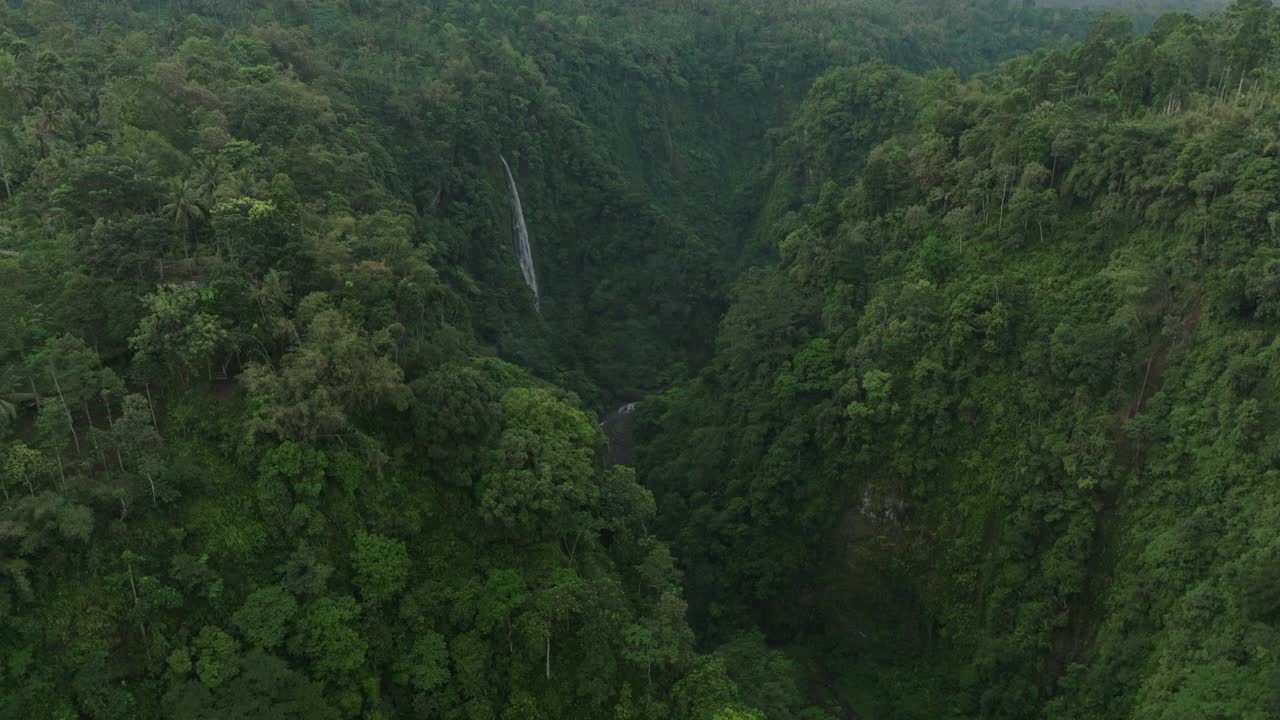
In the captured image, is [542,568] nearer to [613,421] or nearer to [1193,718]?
[1193,718]

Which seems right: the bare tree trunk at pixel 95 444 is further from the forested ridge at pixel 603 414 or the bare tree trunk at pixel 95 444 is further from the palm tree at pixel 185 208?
the palm tree at pixel 185 208

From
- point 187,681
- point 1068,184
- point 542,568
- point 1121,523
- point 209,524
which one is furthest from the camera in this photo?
point 1068,184

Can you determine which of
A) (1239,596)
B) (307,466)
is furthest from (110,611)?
(1239,596)

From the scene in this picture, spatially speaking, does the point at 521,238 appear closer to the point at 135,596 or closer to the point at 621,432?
the point at 621,432

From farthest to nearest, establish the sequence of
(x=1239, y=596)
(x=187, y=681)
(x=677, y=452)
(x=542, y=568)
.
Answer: (x=677, y=452) < (x=542, y=568) < (x=1239, y=596) < (x=187, y=681)

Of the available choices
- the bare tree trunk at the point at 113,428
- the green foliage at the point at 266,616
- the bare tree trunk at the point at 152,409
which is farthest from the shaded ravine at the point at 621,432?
the bare tree trunk at the point at 113,428

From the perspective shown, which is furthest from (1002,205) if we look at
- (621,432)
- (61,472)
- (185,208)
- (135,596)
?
(61,472)
